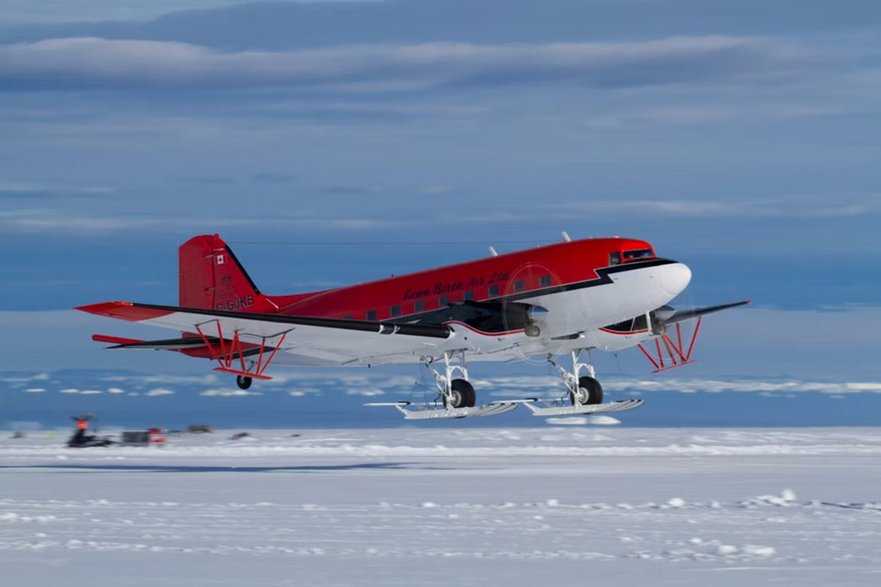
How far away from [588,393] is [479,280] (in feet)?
18.2

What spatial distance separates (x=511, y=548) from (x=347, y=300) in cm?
2532

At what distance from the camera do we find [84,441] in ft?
214

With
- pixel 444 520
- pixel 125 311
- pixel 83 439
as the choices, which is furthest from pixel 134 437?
pixel 444 520

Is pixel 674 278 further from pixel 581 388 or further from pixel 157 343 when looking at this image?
pixel 157 343

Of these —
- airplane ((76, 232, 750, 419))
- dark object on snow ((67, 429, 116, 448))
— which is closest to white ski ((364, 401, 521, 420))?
airplane ((76, 232, 750, 419))

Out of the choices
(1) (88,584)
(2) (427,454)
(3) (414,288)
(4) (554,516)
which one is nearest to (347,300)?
(3) (414,288)

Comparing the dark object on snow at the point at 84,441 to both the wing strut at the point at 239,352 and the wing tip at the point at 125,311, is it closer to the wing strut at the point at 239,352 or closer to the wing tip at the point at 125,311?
the wing strut at the point at 239,352

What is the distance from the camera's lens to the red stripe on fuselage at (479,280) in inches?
1655

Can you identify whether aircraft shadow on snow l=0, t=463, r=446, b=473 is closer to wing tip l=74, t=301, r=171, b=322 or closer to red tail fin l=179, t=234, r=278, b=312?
wing tip l=74, t=301, r=171, b=322

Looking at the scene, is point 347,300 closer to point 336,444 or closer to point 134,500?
point 134,500

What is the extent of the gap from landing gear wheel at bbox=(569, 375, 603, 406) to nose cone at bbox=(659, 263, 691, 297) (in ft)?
15.2

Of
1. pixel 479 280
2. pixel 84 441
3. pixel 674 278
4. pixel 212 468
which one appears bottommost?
pixel 212 468

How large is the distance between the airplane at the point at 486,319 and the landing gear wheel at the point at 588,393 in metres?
0.04

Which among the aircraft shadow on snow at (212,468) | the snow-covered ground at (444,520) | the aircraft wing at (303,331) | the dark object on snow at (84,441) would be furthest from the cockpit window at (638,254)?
the dark object on snow at (84,441)
